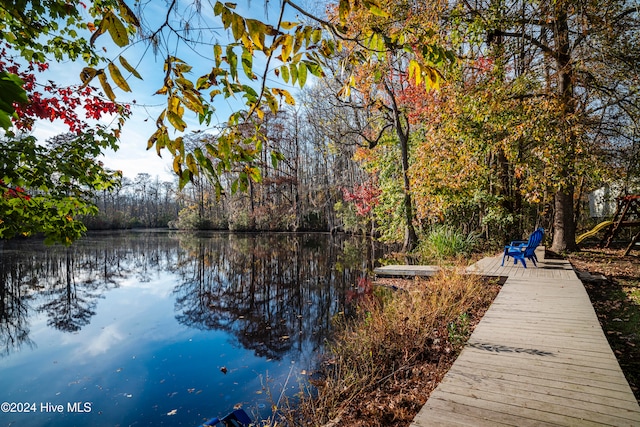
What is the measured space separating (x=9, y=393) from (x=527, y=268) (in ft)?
31.9

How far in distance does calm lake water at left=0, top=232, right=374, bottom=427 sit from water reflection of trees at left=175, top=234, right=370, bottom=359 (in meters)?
0.04

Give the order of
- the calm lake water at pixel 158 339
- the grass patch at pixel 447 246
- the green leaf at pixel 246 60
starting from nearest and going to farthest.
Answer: the green leaf at pixel 246 60 → the calm lake water at pixel 158 339 → the grass patch at pixel 447 246

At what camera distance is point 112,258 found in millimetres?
16766

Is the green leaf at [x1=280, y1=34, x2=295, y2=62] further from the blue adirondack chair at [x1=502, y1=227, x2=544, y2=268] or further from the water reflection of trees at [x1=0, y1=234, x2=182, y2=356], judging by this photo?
the blue adirondack chair at [x1=502, y1=227, x2=544, y2=268]

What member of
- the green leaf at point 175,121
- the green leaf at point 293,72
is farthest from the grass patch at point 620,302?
the green leaf at point 175,121

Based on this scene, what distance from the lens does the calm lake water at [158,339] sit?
158 inches

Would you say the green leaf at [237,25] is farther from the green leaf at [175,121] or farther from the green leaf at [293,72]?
the green leaf at [175,121]

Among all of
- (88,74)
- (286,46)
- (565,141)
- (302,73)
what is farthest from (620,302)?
(88,74)

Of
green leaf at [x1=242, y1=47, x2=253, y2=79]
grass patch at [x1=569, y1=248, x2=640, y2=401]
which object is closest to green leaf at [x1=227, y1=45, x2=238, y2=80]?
green leaf at [x1=242, y1=47, x2=253, y2=79]

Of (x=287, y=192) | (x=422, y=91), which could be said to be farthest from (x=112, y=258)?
(x=287, y=192)

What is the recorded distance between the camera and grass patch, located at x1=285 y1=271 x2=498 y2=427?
9.96ft

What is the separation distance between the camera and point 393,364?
375cm

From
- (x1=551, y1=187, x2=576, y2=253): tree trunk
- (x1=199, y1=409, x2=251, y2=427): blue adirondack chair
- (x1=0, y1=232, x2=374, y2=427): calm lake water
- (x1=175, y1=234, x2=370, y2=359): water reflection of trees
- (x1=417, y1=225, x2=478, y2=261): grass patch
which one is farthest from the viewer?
(x1=417, y1=225, x2=478, y2=261): grass patch

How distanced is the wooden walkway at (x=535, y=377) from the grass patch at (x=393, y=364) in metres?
0.48
